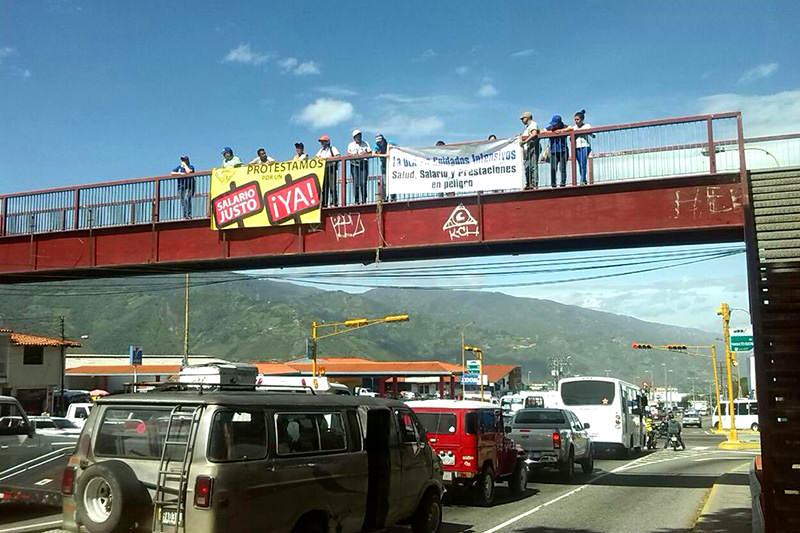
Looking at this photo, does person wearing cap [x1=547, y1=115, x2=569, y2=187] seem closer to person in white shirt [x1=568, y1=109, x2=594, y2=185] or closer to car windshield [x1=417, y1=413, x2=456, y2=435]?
person in white shirt [x1=568, y1=109, x2=594, y2=185]

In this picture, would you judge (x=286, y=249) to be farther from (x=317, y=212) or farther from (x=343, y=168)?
(x=343, y=168)

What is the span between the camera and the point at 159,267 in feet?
63.4

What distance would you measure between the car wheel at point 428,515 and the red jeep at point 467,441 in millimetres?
3565

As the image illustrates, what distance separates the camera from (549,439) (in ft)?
63.8

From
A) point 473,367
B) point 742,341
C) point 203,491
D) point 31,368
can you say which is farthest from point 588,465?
point 31,368

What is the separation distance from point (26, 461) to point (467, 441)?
7.54 m

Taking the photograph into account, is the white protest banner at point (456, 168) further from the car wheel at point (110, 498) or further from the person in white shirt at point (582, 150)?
the car wheel at point (110, 498)

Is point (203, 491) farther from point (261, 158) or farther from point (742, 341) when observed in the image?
point (742, 341)

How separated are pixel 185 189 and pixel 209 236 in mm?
1395

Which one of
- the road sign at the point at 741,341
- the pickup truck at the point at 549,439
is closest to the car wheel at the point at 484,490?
the pickup truck at the point at 549,439

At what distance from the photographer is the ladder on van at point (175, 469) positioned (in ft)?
22.2

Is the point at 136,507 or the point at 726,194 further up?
the point at 726,194

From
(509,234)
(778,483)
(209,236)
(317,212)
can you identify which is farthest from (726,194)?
(209,236)

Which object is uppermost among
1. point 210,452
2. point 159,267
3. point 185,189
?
point 185,189
